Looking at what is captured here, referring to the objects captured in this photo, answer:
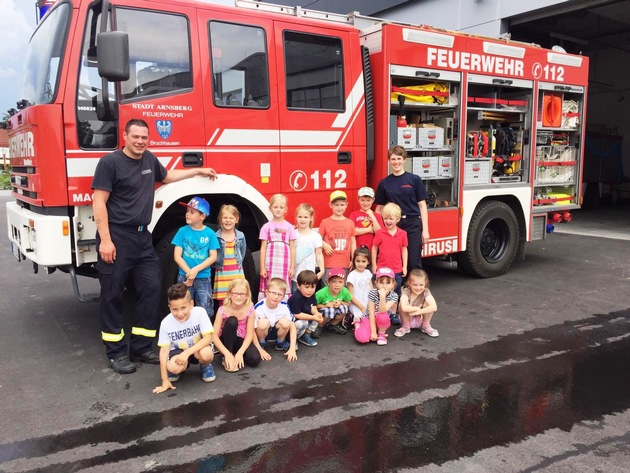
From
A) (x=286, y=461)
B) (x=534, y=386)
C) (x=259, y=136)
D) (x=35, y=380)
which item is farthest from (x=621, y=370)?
(x=35, y=380)

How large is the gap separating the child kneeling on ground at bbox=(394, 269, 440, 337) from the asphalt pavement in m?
0.12

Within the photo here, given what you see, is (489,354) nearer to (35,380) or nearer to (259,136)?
(259,136)

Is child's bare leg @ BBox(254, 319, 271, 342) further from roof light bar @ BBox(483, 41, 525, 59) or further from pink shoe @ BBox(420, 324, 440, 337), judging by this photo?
roof light bar @ BBox(483, 41, 525, 59)

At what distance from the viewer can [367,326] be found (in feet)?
16.0

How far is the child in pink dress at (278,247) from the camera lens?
195 inches

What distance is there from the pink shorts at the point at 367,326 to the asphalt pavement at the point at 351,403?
0.09m

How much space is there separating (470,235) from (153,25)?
14.4 feet

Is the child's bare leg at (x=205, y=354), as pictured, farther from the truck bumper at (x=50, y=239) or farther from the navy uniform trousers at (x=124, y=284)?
the truck bumper at (x=50, y=239)

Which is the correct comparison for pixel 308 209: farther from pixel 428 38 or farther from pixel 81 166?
pixel 428 38

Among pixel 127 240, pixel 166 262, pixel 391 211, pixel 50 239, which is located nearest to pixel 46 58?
pixel 50 239

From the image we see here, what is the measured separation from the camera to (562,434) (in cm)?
323

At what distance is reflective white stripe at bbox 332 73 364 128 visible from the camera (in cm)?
568

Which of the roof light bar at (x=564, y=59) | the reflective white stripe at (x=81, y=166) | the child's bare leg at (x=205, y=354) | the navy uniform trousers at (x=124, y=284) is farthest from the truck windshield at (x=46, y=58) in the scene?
the roof light bar at (x=564, y=59)

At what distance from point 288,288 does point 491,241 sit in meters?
3.58
